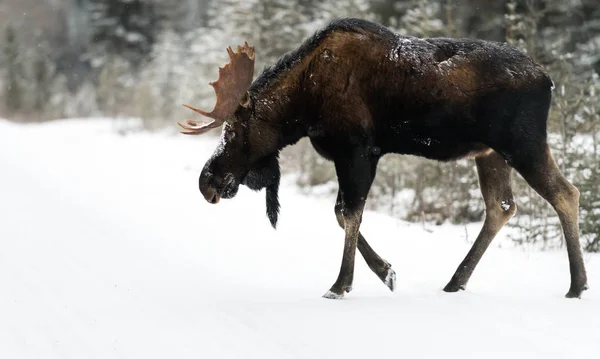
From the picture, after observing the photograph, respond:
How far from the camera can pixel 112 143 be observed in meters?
20.8

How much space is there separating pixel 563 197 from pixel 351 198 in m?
1.61

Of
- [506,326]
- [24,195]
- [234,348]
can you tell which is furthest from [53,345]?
[24,195]

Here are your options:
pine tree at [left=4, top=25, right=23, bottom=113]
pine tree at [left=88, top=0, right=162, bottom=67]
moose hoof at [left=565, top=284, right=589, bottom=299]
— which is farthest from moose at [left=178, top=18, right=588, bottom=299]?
pine tree at [left=88, top=0, right=162, bottom=67]

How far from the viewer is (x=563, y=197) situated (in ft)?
16.4

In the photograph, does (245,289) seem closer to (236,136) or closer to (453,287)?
(236,136)

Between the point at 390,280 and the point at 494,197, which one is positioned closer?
the point at 390,280

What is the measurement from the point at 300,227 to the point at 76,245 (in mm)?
2730

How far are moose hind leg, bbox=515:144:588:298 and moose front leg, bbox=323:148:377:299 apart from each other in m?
1.17

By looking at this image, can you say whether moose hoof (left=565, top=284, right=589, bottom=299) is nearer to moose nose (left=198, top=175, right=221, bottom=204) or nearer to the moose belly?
the moose belly

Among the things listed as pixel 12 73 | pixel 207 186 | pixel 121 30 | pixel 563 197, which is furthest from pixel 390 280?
pixel 121 30

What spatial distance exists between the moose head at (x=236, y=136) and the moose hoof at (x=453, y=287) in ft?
5.75

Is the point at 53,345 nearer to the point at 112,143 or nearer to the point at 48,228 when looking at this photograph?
the point at 48,228

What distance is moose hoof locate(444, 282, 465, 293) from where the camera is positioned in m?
5.20

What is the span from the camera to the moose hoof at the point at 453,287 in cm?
520
